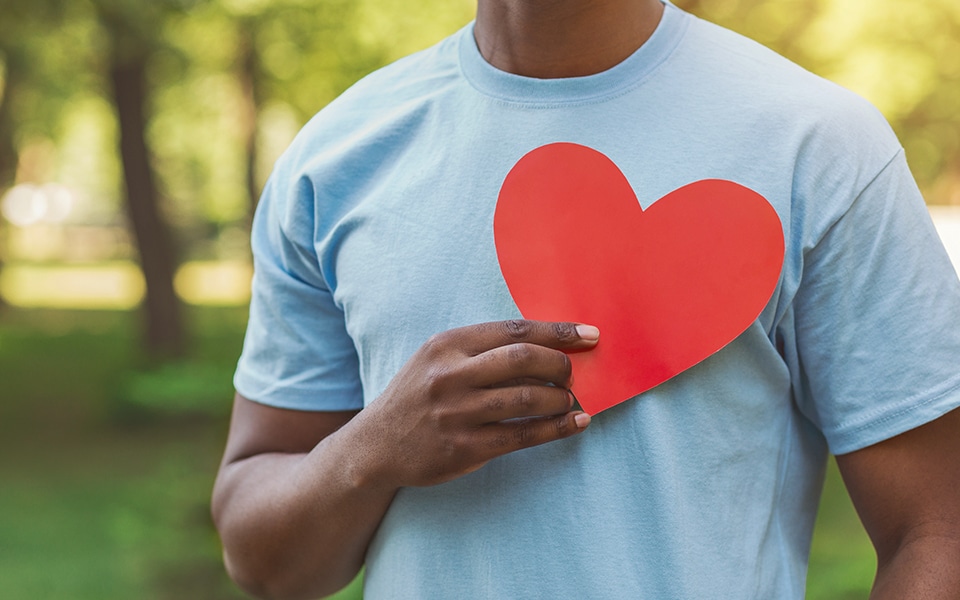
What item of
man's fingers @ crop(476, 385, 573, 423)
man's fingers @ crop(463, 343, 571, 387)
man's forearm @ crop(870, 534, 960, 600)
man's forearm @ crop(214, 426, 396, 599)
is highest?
man's fingers @ crop(463, 343, 571, 387)

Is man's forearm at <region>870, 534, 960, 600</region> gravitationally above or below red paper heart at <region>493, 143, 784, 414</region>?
below

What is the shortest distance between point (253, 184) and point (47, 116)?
1047cm

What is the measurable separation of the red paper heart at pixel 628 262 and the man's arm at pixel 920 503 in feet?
0.94

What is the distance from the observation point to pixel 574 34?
1.45 meters

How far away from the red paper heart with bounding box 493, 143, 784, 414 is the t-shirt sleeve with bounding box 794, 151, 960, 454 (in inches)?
3.5

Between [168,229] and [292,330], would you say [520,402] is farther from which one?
[168,229]

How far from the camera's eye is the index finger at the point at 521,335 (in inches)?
50.4

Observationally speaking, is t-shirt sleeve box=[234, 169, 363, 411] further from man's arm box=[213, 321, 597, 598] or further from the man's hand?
the man's hand

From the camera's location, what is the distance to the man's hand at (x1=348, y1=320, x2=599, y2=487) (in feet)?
4.15

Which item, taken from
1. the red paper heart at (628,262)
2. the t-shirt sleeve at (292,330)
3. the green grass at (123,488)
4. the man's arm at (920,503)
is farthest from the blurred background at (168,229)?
the t-shirt sleeve at (292,330)

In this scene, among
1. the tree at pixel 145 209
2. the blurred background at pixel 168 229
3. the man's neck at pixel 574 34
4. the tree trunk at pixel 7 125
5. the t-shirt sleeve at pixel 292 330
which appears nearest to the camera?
the man's neck at pixel 574 34

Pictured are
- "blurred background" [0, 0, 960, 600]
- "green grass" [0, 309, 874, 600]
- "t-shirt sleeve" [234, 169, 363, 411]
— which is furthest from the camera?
"blurred background" [0, 0, 960, 600]

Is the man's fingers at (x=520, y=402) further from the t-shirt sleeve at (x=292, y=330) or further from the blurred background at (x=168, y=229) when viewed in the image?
the blurred background at (x=168, y=229)

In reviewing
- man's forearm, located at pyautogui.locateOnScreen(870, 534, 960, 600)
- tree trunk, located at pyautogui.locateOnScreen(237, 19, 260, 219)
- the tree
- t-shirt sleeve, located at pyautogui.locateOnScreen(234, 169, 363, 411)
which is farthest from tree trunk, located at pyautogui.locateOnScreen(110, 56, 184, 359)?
man's forearm, located at pyautogui.locateOnScreen(870, 534, 960, 600)
